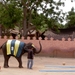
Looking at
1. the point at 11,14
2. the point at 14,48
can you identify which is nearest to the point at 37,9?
the point at 11,14

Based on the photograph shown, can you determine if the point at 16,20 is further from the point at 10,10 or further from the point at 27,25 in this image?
the point at 27,25

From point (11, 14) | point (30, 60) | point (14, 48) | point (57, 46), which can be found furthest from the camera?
point (11, 14)

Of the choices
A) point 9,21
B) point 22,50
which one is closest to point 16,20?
point 9,21

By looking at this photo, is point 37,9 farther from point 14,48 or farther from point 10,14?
point 14,48

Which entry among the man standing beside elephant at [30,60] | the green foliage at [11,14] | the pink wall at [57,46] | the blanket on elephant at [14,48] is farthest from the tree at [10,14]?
the man standing beside elephant at [30,60]

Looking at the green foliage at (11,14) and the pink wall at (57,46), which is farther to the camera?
the green foliage at (11,14)

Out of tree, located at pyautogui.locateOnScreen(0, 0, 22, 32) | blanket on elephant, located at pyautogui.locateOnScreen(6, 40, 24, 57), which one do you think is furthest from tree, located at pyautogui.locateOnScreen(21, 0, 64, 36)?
blanket on elephant, located at pyautogui.locateOnScreen(6, 40, 24, 57)

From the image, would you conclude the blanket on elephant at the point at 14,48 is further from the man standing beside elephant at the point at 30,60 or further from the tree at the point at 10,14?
the tree at the point at 10,14

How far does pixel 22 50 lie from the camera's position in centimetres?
1206

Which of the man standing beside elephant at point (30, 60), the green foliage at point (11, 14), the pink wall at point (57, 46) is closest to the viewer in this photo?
the man standing beside elephant at point (30, 60)

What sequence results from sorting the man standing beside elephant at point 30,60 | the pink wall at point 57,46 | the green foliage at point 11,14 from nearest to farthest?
the man standing beside elephant at point 30,60 < the pink wall at point 57,46 < the green foliage at point 11,14

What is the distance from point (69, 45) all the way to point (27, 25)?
17.2ft

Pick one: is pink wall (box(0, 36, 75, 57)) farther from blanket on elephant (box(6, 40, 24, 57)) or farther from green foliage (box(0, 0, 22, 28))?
blanket on elephant (box(6, 40, 24, 57))

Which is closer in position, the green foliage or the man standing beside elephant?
the man standing beside elephant
